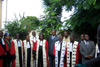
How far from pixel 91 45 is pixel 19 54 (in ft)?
12.3

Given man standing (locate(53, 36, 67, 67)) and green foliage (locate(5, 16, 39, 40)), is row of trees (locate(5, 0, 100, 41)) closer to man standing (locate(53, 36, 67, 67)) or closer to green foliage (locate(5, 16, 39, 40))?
green foliage (locate(5, 16, 39, 40))

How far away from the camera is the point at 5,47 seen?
23.9 ft

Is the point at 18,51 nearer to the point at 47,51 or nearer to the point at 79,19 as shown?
the point at 47,51

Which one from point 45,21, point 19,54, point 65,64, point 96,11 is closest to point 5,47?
point 19,54

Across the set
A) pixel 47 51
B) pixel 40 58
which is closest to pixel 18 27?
pixel 40 58

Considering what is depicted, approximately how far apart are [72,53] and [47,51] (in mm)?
1419

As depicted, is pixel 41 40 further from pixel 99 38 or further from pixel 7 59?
pixel 99 38

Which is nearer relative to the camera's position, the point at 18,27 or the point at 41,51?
the point at 41,51

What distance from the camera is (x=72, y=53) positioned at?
725 centimetres

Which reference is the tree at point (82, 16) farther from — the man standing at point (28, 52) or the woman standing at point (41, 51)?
the man standing at point (28, 52)

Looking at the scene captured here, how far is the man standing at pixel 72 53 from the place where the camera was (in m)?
7.10

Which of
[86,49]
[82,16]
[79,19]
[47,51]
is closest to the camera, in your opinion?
[86,49]

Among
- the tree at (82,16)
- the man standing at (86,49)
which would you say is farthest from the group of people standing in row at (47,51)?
the tree at (82,16)

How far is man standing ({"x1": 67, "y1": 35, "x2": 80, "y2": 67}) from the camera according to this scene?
23.3ft
